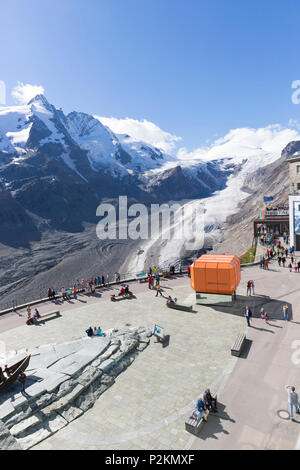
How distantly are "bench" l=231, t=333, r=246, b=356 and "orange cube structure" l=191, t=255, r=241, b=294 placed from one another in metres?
5.62

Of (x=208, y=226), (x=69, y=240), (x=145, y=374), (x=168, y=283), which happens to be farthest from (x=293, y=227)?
(x=69, y=240)

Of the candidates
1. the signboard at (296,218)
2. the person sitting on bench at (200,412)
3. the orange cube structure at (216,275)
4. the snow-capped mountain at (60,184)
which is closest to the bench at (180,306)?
the orange cube structure at (216,275)

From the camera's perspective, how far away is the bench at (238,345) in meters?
15.0

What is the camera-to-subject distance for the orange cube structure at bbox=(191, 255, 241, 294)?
21312mm

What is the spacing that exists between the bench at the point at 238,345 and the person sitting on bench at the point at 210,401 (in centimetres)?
427

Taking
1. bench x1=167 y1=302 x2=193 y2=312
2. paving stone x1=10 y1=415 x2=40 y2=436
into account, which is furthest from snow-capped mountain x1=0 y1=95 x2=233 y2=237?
paving stone x1=10 y1=415 x2=40 y2=436

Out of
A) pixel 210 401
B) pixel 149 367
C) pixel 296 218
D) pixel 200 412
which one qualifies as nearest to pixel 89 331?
pixel 149 367

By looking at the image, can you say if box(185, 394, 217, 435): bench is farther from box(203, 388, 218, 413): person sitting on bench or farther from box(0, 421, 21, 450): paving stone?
box(0, 421, 21, 450): paving stone

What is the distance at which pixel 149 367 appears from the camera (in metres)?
14.8

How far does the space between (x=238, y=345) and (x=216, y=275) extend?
6957mm

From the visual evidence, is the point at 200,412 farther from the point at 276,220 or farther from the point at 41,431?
the point at 276,220

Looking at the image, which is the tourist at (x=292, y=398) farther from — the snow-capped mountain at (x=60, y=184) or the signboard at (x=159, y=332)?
the snow-capped mountain at (x=60, y=184)

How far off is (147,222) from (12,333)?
94.7 meters

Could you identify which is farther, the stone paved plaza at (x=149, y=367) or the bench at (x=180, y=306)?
the bench at (x=180, y=306)
